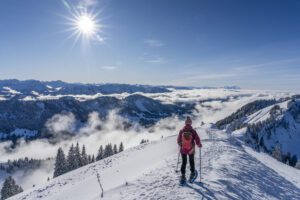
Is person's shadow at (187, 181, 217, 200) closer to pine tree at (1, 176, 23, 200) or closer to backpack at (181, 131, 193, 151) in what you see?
backpack at (181, 131, 193, 151)

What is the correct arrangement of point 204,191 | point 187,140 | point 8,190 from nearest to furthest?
point 204,191 < point 187,140 < point 8,190

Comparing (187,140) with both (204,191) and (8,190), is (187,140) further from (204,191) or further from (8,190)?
(8,190)

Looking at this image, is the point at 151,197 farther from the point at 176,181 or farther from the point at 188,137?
the point at 188,137

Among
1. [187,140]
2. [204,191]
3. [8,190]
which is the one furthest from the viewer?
[8,190]

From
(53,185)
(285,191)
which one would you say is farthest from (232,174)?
(53,185)

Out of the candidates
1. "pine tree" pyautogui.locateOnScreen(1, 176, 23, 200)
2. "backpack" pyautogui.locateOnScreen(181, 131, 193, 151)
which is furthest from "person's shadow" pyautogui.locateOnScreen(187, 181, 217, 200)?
"pine tree" pyautogui.locateOnScreen(1, 176, 23, 200)

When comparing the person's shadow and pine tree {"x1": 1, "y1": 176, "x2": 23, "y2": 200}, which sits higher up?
the person's shadow

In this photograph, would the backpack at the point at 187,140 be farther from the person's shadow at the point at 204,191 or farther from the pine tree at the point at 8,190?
the pine tree at the point at 8,190

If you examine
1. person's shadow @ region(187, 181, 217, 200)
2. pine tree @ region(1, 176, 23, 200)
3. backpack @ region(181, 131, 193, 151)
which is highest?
backpack @ region(181, 131, 193, 151)

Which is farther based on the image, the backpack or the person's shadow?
the backpack

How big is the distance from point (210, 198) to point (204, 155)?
16.8m

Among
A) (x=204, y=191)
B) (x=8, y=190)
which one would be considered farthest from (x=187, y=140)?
(x=8, y=190)

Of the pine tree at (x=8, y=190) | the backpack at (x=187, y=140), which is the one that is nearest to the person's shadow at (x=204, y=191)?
the backpack at (x=187, y=140)

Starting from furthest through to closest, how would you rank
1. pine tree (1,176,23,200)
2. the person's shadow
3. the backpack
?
pine tree (1,176,23,200), the backpack, the person's shadow
